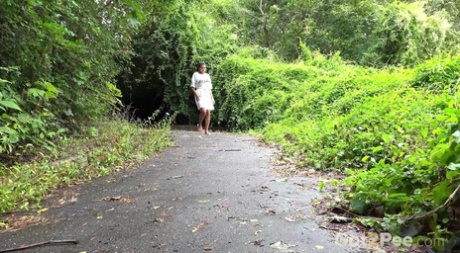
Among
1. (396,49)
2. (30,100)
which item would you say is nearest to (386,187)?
(30,100)

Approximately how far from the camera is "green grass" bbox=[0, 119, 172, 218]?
450 centimetres

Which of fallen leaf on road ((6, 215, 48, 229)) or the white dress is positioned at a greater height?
the white dress

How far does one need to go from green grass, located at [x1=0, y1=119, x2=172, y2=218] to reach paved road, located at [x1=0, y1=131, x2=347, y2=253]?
270mm

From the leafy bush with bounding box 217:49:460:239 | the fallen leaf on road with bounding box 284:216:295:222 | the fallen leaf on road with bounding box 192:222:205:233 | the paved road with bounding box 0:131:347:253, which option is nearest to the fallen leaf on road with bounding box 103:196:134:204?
the paved road with bounding box 0:131:347:253

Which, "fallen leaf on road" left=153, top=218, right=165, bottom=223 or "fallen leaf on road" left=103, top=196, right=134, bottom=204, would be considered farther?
"fallen leaf on road" left=103, top=196, right=134, bottom=204

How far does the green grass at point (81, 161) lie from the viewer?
4.50 m

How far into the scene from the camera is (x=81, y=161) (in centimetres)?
586

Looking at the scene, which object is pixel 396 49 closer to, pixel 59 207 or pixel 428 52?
pixel 428 52

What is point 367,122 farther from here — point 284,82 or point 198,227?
point 284,82

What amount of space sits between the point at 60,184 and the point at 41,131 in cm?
151

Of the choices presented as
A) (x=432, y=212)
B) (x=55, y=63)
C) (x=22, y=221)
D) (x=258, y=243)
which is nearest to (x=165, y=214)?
(x=258, y=243)

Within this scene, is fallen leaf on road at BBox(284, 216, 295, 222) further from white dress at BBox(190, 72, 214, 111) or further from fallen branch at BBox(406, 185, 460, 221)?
white dress at BBox(190, 72, 214, 111)

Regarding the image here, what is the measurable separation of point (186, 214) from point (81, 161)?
281cm

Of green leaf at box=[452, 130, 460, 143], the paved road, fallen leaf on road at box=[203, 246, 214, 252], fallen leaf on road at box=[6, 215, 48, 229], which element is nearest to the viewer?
green leaf at box=[452, 130, 460, 143]
